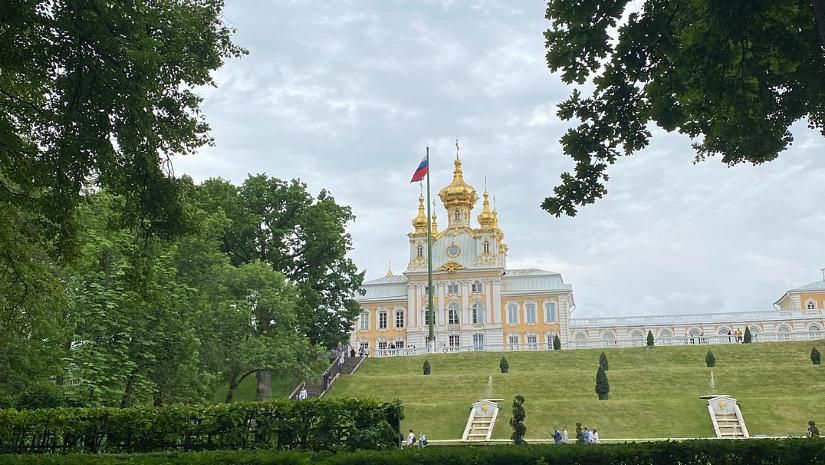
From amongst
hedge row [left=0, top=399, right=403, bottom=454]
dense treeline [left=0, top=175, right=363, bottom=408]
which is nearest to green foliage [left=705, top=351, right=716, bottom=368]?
dense treeline [left=0, top=175, right=363, bottom=408]

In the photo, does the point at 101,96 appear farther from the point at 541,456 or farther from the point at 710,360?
the point at 710,360

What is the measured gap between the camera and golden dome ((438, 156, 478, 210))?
236ft

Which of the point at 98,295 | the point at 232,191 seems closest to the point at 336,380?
the point at 232,191

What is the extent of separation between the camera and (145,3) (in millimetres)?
10672

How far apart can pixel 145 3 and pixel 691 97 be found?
25.1ft

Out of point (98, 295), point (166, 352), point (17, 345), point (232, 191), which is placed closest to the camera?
point (17, 345)

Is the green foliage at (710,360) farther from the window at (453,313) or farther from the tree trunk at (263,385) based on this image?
the window at (453,313)

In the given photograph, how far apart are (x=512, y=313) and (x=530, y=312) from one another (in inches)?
62.4

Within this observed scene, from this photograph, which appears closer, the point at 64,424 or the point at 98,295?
the point at 64,424

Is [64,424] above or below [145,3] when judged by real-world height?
below

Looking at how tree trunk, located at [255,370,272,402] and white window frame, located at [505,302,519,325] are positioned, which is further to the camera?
white window frame, located at [505,302,519,325]

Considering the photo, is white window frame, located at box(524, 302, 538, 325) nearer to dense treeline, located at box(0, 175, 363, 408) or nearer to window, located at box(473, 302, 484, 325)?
window, located at box(473, 302, 484, 325)

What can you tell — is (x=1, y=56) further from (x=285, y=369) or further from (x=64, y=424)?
(x=285, y=369)

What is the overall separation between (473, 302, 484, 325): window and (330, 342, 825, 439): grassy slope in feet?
69.6
